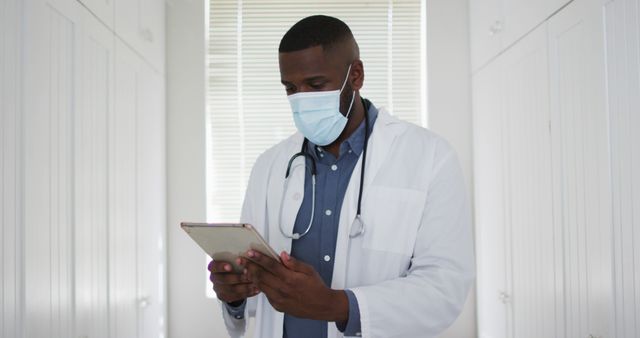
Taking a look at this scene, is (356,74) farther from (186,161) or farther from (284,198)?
(186,161)

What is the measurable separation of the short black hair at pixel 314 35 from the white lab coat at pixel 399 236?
23 centimetres

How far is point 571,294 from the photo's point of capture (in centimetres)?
191

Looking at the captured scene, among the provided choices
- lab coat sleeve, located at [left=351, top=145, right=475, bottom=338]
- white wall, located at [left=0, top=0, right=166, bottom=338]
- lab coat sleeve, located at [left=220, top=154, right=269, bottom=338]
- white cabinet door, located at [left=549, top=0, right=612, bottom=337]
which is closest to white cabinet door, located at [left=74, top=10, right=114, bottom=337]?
white wall, located at [left=0, top=0, right=166, bottom=338]

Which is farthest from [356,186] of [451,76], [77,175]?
[451,76]

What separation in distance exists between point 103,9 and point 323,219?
4.69 ft

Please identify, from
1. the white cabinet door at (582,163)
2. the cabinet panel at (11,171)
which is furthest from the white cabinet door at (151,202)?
the white cabinet door at (582,163)

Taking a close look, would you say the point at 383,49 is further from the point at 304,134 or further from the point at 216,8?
the point at 304,134

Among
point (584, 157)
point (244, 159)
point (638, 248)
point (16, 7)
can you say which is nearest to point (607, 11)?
point (584, 157)

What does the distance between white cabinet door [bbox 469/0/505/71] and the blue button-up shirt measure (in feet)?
5.00

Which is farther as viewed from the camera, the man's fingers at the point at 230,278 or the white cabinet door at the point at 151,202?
the white cabinet door at the point at 151,202

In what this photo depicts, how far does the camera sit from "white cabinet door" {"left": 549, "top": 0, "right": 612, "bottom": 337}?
5.43ft

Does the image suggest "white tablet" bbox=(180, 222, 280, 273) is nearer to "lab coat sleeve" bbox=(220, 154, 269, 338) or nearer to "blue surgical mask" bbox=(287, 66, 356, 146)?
"lab coat sleeve" bbox=(220, 154, 269, 338)

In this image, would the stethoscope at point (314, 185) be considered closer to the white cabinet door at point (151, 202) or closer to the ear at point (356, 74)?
the ear at point (356, 74)

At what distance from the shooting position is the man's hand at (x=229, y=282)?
3.88 ft
